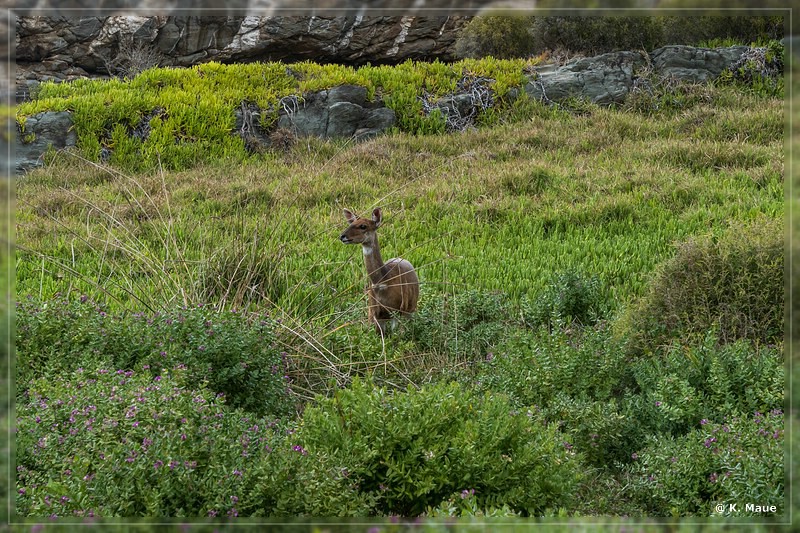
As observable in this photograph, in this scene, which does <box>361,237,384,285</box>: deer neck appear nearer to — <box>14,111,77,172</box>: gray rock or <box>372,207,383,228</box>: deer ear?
<box>372,207,383,228</box>: deer ear

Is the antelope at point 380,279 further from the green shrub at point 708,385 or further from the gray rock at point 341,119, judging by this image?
the gray rock at point 341,119

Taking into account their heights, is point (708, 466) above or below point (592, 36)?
above

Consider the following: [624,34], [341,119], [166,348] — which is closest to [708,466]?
[166,348]

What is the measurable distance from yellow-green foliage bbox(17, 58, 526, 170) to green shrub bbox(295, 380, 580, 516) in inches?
318

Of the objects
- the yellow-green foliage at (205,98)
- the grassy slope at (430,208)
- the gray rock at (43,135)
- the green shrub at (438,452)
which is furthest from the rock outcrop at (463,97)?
the green shrub at (438,452)

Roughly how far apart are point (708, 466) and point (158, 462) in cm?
224

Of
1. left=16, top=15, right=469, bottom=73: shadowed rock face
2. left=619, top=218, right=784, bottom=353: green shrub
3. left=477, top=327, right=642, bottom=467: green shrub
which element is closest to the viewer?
left=477, top=327, right=642, bottom=467: green shrub

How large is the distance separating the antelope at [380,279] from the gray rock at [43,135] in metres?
6.81

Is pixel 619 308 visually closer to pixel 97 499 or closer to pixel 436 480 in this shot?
pixel 436 480

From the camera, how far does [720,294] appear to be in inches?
205

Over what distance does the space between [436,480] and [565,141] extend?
30.5 ft

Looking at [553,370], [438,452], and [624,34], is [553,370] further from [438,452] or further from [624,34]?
[624,34]

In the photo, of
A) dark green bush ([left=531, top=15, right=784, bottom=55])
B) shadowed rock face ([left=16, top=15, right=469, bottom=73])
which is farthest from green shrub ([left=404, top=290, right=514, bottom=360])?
shadowed rock face ([left=16, top=15, right=469, bottom=73])

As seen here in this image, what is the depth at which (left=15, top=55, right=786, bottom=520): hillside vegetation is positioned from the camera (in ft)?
9.93
